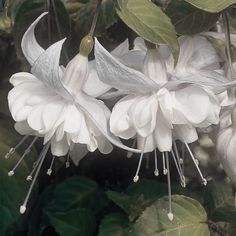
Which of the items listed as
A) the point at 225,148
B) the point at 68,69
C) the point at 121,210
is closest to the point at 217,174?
the point at 121,210

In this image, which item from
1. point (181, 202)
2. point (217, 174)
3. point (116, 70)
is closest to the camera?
point (116, 70)

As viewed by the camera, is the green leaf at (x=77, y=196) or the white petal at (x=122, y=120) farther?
the green leaf at (x=77, y=196)

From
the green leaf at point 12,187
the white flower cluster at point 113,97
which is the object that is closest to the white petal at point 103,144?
the white flower cluster at point 113,97

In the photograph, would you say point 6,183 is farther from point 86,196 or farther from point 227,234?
point 227,234

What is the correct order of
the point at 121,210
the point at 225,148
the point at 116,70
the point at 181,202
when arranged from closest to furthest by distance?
A: the point at 116,70, the point at 225,148, the point at 181,202, the point at 121,210

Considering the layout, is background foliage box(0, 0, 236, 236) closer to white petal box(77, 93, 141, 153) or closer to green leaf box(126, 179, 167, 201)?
green leaf box(126, 179, 167, 201)

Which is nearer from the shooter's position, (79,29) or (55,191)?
(79,29)

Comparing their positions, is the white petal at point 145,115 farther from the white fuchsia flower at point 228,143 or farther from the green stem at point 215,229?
the green stem at point 215,229
